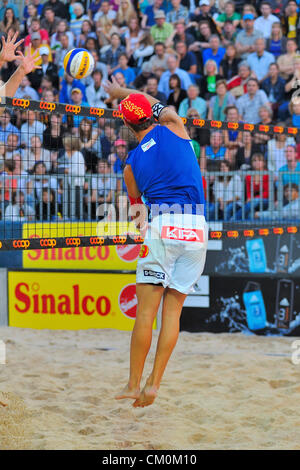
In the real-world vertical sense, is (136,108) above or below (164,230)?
above

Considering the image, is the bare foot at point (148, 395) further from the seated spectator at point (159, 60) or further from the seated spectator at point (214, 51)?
the seated spectator at point (159, 60)

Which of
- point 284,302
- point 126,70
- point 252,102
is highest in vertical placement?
point 126,70

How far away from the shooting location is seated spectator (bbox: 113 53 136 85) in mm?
11430

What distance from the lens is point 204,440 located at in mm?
4027

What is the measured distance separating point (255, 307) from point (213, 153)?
2653 mm

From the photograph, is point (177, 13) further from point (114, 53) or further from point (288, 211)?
point (288, 211)

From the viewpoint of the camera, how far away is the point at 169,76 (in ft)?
35.4

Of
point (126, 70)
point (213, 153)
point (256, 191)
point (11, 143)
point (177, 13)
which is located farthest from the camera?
point (177, 13)

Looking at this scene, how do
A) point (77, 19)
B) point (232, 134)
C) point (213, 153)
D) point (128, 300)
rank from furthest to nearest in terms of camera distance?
point (77, 19), point (232, 134), point (213, 153), point (128, 300)

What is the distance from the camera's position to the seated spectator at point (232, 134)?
8.98 meters

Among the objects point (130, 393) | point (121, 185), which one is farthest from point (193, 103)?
point (130, 393)

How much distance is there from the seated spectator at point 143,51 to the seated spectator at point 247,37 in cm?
175

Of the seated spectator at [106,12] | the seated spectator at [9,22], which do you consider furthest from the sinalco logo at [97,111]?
the seated spectator at [9,22]
